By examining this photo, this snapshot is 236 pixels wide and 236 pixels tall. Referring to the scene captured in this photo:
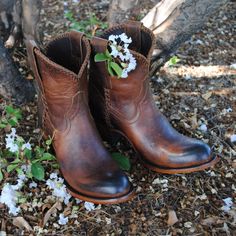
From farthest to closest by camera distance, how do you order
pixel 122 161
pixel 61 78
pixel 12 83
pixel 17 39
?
1. pixel 17 39
2. pixel 12 83
3. pixel 122 161
4. pixel 61 78

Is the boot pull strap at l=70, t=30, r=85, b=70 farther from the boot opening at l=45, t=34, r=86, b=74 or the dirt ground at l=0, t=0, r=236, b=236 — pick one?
the dirt ground at l=0, t=0, r=236, b=236

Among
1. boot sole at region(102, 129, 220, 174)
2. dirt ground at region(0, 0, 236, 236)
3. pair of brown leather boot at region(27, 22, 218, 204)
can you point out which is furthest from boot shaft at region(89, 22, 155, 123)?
dirt ground at region(0, 0, 236, 236)

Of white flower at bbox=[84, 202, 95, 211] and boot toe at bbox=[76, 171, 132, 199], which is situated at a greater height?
boot toe at bbox=[76, 171, 132, 199]

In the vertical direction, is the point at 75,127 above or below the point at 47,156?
above

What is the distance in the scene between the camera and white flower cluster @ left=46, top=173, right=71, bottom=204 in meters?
1.36

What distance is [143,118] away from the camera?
1384 millimetres

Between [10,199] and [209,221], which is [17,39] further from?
[209,221]

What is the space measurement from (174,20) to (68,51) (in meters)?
0.51

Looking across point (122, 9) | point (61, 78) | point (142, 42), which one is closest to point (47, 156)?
point (61, 78)

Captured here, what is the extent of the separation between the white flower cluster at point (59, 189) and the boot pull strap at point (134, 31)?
519 millimetres

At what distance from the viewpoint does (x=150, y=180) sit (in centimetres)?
145

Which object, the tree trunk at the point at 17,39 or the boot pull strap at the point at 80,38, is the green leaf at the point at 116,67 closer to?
the boot pull strap at the point at 80,38

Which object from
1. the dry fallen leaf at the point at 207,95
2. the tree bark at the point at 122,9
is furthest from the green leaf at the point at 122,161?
the tree bark at the point at 122,9

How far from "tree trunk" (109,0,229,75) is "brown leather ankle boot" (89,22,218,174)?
294mm
